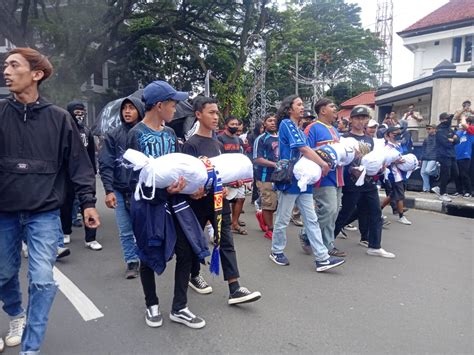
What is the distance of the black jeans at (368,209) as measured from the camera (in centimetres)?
488

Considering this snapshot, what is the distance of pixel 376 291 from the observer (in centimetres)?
390

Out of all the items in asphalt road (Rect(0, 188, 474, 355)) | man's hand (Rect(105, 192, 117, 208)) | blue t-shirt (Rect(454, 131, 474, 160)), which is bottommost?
asphalt road (Rect(0, 188, 474, 355))

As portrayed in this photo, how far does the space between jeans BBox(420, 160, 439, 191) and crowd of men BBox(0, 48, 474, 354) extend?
16.1ft

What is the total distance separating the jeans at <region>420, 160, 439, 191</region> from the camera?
9199 mm

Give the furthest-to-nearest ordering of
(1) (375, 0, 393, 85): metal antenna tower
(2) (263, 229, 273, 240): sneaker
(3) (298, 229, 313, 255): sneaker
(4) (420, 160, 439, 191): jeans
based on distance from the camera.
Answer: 1. (1) (375, 0, 393, 85): metal antenna tower
2. (4) (420, 160, 439, 191): jeans
3. (2) (263, 229, 273, 240): sneaker
4. (3) (298, 229, 313, 255): sneaker

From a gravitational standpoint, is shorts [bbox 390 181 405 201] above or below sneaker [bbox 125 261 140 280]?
above

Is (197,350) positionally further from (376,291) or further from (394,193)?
(394,193)

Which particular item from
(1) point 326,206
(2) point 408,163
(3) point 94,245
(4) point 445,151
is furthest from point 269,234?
(4) point 445,151

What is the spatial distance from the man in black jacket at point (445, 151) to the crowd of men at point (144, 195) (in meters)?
4.19

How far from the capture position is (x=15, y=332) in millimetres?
2902

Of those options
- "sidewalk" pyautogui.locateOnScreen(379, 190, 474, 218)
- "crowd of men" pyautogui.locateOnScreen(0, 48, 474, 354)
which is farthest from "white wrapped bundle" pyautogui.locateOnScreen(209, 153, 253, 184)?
"sidewalk" pyautogui.locateOnScreen(379, 190, 474, 218)

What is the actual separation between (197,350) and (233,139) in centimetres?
382

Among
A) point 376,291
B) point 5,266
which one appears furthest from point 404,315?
point 5,266

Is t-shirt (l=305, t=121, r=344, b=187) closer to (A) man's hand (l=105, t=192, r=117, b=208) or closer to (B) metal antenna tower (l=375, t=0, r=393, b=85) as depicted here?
(A) man's hand (l=105, t=192, r=117, b=208)
